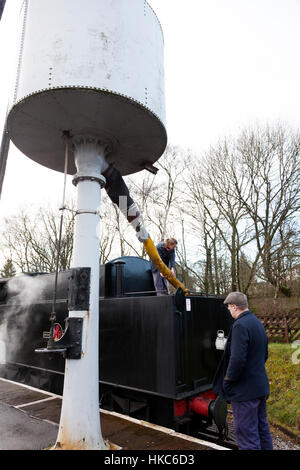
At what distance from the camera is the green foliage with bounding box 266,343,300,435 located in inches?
286

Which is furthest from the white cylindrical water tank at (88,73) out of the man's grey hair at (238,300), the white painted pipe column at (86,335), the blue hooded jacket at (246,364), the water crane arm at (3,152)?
the water crane arm at (3,152)

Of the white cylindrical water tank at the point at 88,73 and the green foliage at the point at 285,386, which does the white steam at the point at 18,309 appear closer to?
the white cylindrical water tank at the point at 88,73

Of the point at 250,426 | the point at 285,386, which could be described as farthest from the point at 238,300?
the point at 285,386

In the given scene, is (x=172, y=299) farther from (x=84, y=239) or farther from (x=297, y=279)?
(x=297, y=279)

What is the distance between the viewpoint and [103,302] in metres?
4.79

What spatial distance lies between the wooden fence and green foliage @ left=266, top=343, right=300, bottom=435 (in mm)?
1420

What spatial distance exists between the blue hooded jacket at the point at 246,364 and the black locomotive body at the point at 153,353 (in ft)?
2.86

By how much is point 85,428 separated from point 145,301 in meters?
1.71

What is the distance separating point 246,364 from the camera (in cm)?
291

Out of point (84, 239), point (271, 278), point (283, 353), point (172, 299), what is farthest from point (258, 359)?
point (271, 278)

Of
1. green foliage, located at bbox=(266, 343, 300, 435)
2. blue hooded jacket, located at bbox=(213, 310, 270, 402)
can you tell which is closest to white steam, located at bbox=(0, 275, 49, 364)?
blue hooded jacket, located at bbox=(213, 310, 270, 402)

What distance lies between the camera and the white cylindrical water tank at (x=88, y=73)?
2900 mm

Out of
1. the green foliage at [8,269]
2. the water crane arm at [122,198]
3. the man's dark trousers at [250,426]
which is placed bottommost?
the man's dark trousers at [250,426]

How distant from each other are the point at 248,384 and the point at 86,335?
5.27 feet
